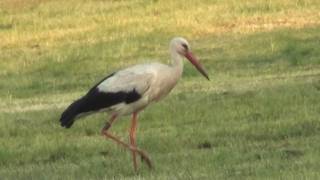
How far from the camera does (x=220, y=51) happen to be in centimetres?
2077

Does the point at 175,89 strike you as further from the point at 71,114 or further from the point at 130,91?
the point at 71,114

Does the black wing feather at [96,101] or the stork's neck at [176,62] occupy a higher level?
the stork's neck at [176,62]

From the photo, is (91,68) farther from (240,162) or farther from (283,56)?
(240,162)

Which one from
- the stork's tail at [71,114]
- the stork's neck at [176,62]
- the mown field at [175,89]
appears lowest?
the mown field at [175,89]

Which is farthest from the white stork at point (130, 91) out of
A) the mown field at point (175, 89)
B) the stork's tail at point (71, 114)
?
the mown field at point (175, 89)

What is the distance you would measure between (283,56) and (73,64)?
4046 millimetres

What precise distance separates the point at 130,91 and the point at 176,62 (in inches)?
22.9

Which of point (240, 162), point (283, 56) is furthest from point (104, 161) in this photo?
point (283, 56)

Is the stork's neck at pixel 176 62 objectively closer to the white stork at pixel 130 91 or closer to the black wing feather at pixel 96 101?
the white stork at pixel 130 91

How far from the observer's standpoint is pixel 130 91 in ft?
30.8

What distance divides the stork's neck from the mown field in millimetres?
786

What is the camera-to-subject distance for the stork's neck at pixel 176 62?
966 centimetres

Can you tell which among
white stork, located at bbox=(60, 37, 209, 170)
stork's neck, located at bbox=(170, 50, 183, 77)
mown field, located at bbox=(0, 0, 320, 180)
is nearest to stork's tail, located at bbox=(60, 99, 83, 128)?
white stork, located at bbox=(60, 37, 209, 170)

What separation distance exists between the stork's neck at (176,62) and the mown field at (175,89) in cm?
79
